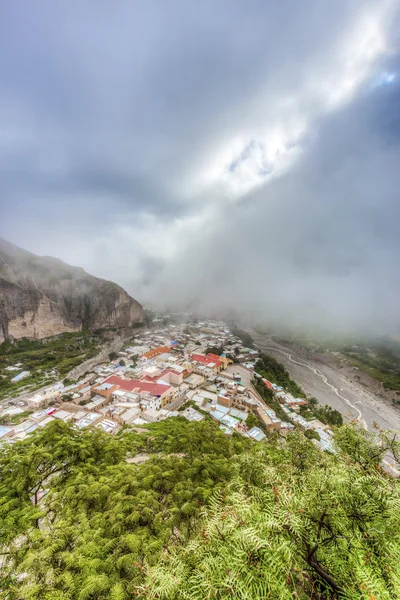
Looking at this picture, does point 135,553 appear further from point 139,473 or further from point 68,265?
point 68,265

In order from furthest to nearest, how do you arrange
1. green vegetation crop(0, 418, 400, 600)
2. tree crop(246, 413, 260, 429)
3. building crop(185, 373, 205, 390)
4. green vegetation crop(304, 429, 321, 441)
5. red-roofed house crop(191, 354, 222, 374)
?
red-roofed house crop(191, 354, 222, 374) → building crop(185, 373, 205, 390) → tree crop(246, 413, 260, 429) → green vegetation crop(304, 429, 321, 441) → green vegetation crop(0, 418, 400, 600)

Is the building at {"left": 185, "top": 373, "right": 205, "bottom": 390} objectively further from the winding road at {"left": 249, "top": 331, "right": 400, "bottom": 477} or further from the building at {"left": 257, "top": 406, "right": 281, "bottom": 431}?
the winding road at {"left": 249, "top": 331, "right": 400, "bottom": 477}

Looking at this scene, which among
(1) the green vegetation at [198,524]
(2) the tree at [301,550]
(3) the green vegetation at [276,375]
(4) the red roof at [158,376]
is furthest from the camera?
(3) the green vegetation at [276,375]

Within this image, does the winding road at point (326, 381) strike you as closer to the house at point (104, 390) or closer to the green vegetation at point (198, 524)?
the green vegetation at point (198, 524)

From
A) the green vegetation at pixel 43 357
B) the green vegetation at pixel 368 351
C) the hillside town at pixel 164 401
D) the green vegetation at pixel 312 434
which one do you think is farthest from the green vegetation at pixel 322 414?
the green vegetation at pixel 43 357

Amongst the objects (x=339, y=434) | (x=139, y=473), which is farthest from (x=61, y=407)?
(x=339, y=434)

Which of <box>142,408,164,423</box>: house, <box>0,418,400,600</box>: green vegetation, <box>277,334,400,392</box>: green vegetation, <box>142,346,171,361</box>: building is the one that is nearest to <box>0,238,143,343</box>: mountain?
→ <box>142,346,171,361</box>: building
